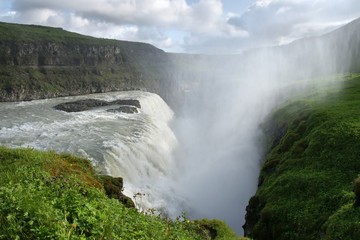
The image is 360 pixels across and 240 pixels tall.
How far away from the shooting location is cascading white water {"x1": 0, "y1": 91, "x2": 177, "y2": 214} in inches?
1449

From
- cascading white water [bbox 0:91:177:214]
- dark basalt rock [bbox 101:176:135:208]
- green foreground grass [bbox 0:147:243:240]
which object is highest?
green foreground grass [bbox 0:147:243:240]

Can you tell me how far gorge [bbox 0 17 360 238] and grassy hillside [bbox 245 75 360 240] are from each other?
11531mm

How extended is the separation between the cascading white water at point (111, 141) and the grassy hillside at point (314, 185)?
1157 cm

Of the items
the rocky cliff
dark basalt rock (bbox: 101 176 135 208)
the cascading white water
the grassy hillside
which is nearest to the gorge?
the cascading white water

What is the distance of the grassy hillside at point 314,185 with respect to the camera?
16.8 metres

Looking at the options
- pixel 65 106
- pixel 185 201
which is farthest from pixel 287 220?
pixel 65 106

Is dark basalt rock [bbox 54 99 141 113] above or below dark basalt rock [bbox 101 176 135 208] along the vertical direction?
below

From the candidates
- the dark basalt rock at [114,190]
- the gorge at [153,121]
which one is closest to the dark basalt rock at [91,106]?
the gorge at [153,121]

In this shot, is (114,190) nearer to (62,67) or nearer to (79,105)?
(79,105)

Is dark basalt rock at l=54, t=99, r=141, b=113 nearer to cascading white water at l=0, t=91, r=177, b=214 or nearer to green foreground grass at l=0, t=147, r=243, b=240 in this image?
cascading white water at l=0, t=91, r=177, b=214

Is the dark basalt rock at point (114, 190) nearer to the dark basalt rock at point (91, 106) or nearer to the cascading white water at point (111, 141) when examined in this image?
the cascading white water at point (111, 141)

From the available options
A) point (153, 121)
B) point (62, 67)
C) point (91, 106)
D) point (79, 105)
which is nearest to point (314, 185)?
point (153, 121)

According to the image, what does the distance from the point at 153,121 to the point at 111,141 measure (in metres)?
23.5

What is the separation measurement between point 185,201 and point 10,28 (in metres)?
127
